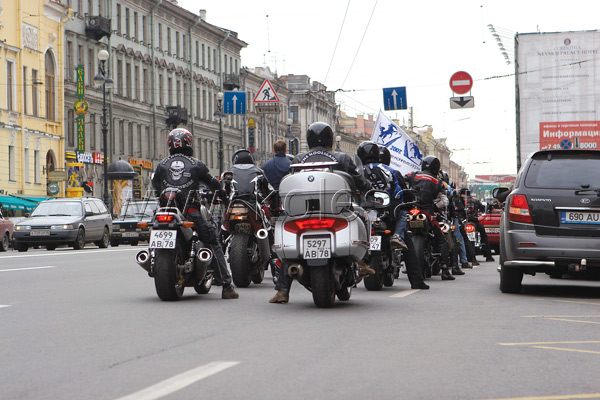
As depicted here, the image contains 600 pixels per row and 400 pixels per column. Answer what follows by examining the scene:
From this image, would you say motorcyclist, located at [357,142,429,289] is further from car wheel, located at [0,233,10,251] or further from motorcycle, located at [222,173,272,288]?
car wheel, located at [0,233,10,251]

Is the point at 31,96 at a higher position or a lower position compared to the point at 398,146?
higher

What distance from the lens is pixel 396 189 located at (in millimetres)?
13539

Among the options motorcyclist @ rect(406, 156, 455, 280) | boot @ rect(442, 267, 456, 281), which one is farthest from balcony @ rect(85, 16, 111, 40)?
boot @ rect(442, 267, 456, 281)

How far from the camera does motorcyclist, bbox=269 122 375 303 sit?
10906 millimetres

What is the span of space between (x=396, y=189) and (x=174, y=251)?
3442 millimetres

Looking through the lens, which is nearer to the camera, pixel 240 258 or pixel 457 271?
pixel 240 258

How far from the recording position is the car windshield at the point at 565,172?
12.6 meters

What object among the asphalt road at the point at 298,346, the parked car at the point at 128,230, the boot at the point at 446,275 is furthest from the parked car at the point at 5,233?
the asphalt road at the point at 298,346

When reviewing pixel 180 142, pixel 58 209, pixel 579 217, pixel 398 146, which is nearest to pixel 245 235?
pixel 180 142

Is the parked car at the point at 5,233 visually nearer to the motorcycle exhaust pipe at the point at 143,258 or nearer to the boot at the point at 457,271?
the boot at the point at 457,271

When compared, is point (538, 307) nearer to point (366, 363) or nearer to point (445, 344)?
point (445, 344)

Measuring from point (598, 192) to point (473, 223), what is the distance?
1169 cm

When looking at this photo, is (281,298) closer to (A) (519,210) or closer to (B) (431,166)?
(A) (519,210)

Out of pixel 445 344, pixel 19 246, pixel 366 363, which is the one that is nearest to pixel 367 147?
pixel 445 344
